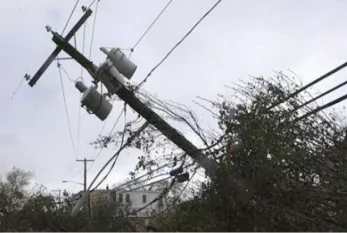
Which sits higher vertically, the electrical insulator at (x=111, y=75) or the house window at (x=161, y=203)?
the electrical insulator at (x=111, y=75)

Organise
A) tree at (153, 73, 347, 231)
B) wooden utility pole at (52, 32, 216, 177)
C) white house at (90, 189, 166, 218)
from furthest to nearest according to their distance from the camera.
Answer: white house at (90, 189, 166, 218), wooden utility pole at (52, 32, 216, 177), tree at (153, 73, 347, 231)

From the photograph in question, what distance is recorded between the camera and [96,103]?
13.6 metres

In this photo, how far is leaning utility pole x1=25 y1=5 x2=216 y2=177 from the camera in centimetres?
1015

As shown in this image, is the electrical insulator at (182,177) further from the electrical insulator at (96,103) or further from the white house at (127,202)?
the electrical insulator at (96,103)

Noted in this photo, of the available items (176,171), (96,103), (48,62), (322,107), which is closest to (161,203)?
(176,171)

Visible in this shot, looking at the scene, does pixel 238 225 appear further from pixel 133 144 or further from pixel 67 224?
pixel 67 224

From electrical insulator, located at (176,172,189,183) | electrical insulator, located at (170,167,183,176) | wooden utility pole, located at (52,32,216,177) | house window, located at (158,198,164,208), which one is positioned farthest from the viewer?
house window, located at (158,198,164,208)

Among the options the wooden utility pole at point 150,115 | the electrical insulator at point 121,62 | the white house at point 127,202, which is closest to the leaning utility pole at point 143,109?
the wooden utility pole at point 150,115

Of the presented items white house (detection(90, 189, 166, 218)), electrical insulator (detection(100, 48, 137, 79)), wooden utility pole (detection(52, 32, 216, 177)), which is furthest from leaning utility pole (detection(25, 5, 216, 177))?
white house (detection(90, 189, 166, 218))

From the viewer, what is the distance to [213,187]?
29.1 ft

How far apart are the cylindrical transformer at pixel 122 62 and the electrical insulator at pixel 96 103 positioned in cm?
85

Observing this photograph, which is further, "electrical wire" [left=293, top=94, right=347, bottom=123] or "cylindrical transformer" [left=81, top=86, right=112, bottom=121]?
"cylindrical transformer" [left=81, top=86, right=112, bottom=121]

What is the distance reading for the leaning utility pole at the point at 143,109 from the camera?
10148 mm

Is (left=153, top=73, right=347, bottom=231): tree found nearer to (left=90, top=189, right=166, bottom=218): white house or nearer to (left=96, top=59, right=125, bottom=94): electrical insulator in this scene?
(left=90, top=189, right=166, bottom=218): white house
